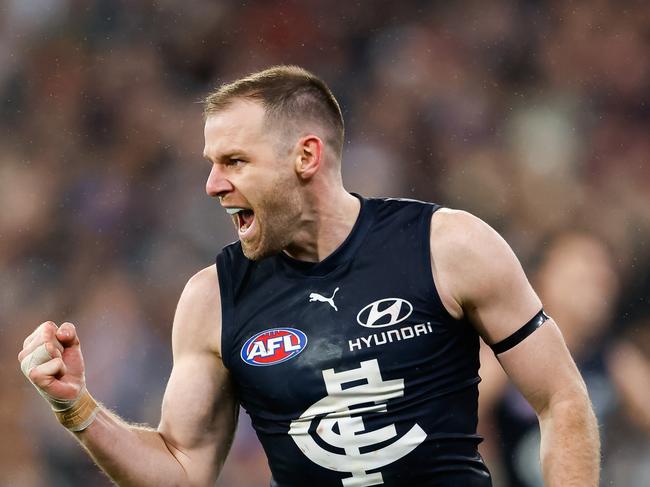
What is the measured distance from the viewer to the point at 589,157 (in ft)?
21.6

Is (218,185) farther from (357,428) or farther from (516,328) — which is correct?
(516,328)

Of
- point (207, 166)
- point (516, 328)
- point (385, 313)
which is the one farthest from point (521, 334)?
point (207, 166)

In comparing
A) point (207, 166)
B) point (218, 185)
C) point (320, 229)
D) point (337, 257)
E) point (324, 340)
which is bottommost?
point (324, 340)

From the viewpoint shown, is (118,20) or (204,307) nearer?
(204,307)

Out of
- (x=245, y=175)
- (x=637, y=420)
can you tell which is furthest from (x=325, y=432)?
(x=637, y=420)

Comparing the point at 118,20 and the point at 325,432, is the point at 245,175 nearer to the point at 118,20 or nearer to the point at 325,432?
the point at 325,432

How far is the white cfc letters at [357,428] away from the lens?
325 cm

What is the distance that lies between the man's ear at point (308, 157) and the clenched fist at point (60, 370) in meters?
0.87

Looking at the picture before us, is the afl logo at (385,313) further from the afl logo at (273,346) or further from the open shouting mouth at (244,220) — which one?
the open shouting mouth at (244,220)

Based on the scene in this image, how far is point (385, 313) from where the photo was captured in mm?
3312

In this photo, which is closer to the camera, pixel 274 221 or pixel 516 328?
pixel 516 328

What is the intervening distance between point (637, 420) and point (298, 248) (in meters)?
2.95

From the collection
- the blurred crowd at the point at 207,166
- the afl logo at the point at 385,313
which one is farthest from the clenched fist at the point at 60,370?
the blurred crowd at the point at 207,166

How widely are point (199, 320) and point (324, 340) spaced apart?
17.1 inches
